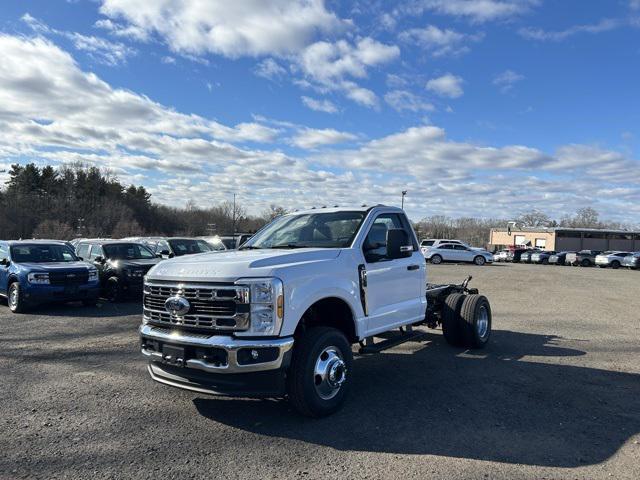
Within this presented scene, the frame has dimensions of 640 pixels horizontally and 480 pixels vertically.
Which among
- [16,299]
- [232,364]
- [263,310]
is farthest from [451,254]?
[232,364]

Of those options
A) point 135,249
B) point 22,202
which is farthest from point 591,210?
point 135,249

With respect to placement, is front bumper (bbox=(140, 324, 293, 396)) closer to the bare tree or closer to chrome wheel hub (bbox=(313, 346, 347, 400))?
chrome wheel hub (bbox=(313, 346, 347, 400))

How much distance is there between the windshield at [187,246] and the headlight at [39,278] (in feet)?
18.4

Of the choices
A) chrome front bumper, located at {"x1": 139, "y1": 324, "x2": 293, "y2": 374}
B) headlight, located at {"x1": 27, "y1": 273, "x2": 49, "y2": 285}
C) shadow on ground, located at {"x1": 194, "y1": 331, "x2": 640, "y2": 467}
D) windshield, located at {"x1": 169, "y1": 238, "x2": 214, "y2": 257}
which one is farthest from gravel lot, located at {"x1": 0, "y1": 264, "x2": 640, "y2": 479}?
windshield, located at {"x1": 169, "y1": 238, "x2": 214, "y2": 257}

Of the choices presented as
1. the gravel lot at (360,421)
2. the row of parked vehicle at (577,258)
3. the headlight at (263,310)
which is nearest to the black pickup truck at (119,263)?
the gravel lot at (360,421)

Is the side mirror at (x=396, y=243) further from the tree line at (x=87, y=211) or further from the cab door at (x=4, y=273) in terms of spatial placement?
the tree line at (x=87, y=211)

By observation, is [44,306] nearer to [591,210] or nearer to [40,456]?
[40,456]

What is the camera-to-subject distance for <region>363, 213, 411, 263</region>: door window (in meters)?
5.77

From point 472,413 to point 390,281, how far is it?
1.74 m

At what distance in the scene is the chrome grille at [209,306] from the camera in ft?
14.5

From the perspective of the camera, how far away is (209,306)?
4566 millimetres

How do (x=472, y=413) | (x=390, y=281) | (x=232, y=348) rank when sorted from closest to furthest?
(x=232, y=348), (x=472, y=413), (x=390, y=281)

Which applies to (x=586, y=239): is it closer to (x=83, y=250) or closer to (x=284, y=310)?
(x=83, y=250)

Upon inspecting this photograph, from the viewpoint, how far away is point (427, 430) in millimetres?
4629
